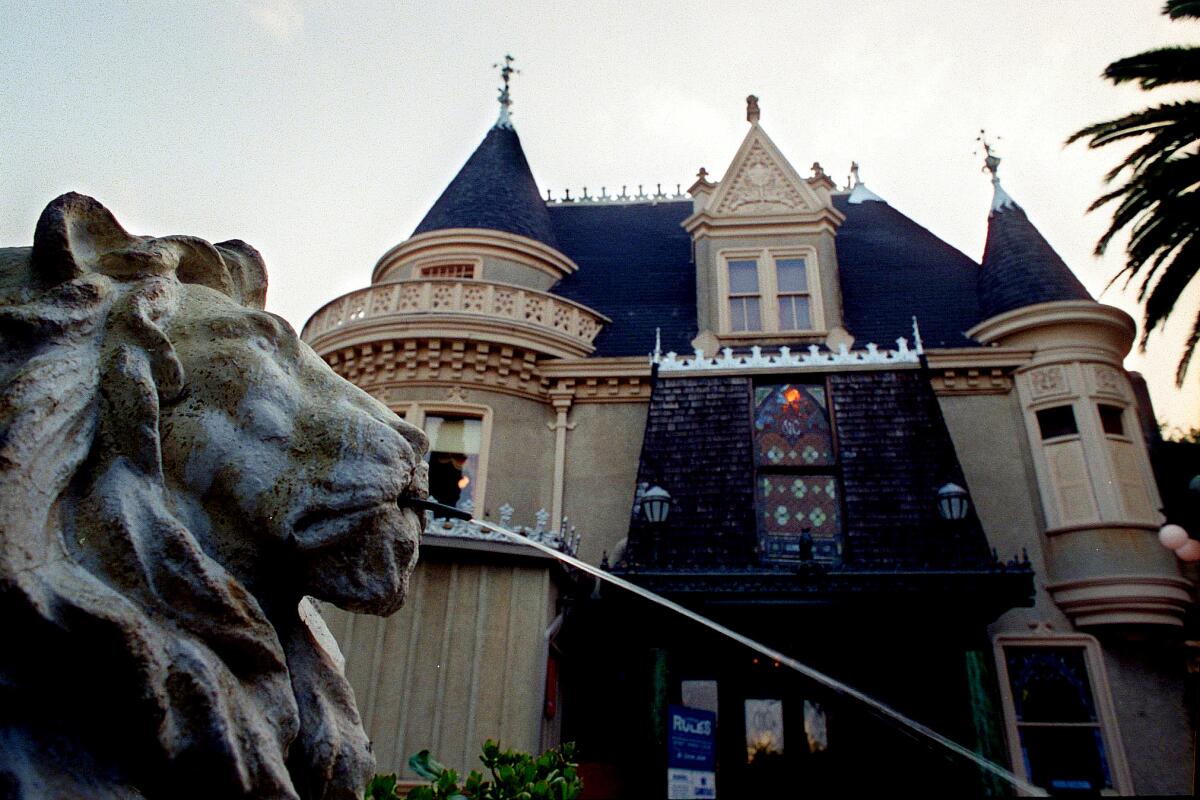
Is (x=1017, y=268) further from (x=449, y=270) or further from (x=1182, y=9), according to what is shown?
(x=449, y=270)

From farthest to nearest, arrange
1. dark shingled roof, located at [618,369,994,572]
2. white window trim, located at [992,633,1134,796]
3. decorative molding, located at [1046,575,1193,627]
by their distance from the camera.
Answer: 1. decorative molding, located at [1046,575,1193,627]
2. dark shingled roof, located at [618,369,994,572]
3. white window trim, located at [992,633,1134,796]

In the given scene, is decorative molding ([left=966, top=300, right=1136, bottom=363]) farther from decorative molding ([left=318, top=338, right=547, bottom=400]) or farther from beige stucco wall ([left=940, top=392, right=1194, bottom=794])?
decorative molding ([left=318, top=338, right=547, bottom=400])

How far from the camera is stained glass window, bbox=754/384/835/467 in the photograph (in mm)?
12273

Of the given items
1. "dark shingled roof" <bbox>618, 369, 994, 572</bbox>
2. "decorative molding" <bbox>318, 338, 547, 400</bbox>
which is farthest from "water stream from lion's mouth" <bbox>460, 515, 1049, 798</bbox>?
"decorative molding" <bbox>318, 338, 547, 400</bbox>

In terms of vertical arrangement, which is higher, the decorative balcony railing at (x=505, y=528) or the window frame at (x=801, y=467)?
the window frame at (x=801, y=467)

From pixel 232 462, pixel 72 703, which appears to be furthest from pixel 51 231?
pixel 72 703

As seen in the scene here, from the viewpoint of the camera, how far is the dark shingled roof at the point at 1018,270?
44.2 feet

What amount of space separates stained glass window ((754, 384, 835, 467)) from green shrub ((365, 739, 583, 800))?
30.9ft

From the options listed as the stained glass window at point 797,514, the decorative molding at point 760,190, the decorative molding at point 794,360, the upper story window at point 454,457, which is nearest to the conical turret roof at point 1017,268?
the decorative molding at point 794,360

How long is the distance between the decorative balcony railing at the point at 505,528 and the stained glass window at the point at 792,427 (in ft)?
10.5

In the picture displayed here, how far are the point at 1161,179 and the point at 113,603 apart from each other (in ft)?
44.1

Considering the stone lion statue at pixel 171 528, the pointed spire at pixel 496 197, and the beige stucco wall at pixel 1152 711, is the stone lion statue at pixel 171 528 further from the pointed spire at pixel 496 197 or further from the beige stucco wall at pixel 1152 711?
the pointed spire at pixel 496 197

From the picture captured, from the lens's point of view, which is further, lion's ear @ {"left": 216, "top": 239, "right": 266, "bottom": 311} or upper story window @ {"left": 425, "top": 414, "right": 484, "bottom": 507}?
upper story window @ {"left": 425, "top": 414, "right": 484, "bottom": 507}

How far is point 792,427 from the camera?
1260 cm
